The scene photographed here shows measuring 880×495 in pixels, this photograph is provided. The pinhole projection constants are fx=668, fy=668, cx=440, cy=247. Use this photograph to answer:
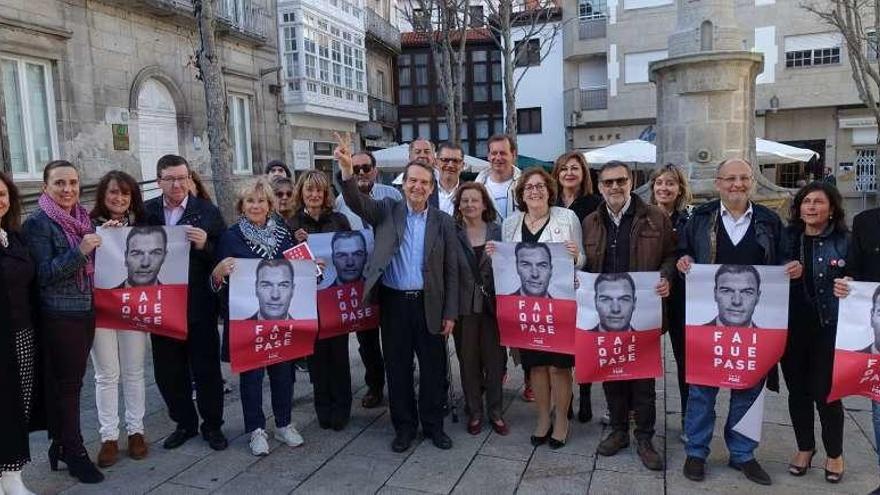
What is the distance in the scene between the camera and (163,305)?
454cm

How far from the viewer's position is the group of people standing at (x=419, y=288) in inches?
155

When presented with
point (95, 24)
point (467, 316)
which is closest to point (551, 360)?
point (467, 316)

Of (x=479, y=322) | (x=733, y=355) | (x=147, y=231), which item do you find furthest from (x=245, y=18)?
(x=733, y=355)

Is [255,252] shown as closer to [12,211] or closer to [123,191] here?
[123,191]

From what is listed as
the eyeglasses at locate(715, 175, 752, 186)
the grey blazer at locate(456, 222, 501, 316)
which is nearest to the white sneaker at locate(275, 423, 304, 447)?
the grey blazer at locate(456, 222, 501, 316)

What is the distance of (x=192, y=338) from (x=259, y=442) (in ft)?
2.90

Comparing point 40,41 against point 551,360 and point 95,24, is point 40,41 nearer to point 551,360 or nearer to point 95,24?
point 95,24

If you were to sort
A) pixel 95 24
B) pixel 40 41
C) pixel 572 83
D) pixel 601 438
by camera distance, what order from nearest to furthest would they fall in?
pixel 601 438, pixel 40 41, pixel 95 24, pixel 572 83

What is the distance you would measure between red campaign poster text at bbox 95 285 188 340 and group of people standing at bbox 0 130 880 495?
0.13 m

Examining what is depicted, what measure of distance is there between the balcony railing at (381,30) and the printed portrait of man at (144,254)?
88.8ft

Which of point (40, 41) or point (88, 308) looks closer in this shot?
point (88, 308)

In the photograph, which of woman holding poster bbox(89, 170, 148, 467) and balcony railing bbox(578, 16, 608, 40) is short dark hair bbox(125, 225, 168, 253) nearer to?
woman holding poster bbox(89, 170, 148, 467)

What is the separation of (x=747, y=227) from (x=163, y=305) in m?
3.83

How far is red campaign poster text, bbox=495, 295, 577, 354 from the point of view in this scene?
15.2ft
